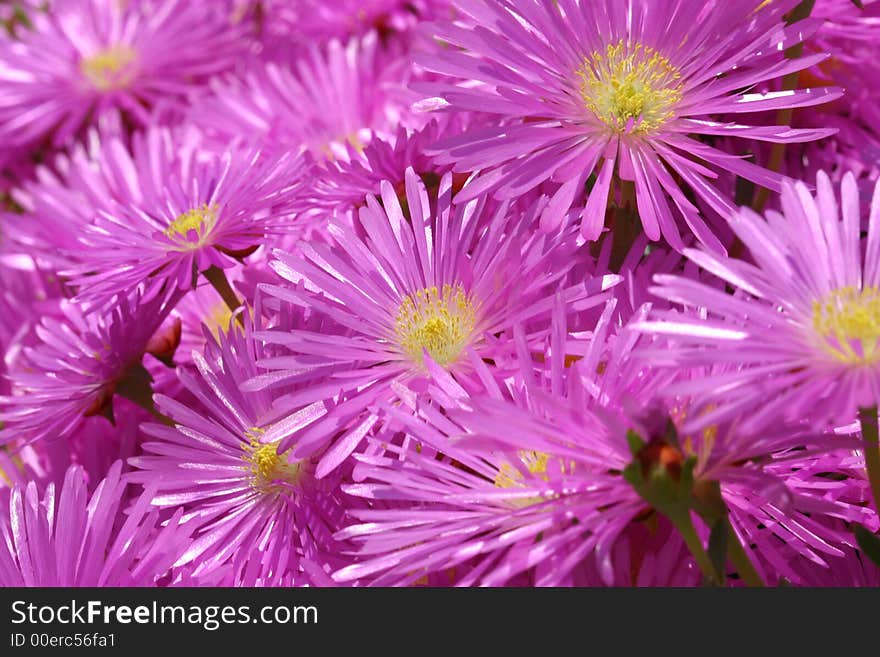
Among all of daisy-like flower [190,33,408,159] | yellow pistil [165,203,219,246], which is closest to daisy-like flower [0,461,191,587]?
yellow pistil [165,203,219,246]

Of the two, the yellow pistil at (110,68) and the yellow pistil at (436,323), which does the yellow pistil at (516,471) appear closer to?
the yellow pistil at (436,323)

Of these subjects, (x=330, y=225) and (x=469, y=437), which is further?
(x=330, y=225)

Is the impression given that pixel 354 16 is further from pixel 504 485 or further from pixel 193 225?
pixel 504 485

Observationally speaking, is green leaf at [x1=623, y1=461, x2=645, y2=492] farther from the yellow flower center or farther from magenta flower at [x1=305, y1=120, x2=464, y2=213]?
magenta flower at [x1=305, y1=120, x2=464, y2=213]

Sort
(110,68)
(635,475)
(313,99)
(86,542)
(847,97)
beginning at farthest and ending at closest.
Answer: (110,68) → (313,99) → (847,97) → (86,542) → (635,475)

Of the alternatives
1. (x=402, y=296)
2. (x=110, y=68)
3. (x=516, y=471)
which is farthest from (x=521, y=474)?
(x=110, y=68)

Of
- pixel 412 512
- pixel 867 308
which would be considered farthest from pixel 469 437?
pixel 867 308

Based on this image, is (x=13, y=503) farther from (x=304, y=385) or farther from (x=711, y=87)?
(x=711, y=87)
